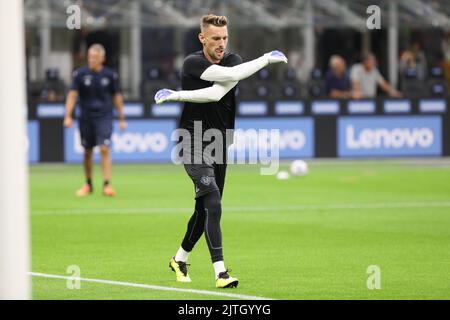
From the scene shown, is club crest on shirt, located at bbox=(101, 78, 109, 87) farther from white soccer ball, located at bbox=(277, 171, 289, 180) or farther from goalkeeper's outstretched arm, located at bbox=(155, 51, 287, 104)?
goalkeeper's outstretched arm, located at bbox=(155, 51, 287, 104)

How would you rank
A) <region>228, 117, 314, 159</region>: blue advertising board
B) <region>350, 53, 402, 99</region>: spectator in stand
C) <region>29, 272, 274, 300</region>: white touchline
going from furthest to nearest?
<region>350, 53, 402, 99</region>: spectator in stand, <region>228, 117, 314, 159</region>: blue advertising board, <region>29, 272, 274, 300</region>: white touchline

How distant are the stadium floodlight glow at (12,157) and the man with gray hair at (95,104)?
14.2m

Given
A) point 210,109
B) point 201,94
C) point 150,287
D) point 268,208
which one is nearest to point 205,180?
point 210,109

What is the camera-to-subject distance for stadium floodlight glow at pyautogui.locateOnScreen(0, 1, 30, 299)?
7.29 meters

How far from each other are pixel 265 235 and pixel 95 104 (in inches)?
266

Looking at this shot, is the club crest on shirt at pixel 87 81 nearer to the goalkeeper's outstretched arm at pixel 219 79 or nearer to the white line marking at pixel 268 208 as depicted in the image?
the white line marking at pixel 268 208

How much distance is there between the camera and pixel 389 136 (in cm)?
3083

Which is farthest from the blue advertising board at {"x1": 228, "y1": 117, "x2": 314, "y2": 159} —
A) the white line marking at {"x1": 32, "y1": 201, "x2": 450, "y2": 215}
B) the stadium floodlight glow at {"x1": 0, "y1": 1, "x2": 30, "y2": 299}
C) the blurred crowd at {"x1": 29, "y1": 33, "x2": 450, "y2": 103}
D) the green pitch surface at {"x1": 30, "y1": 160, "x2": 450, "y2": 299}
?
the stadium floodlight glow at {"x1": 0, "y1": 1, "x2": 30, "y2": 299}

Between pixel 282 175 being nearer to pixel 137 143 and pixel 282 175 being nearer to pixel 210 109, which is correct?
pixel 137 143

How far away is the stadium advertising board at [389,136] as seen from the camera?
3069cm

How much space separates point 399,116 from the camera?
101ft

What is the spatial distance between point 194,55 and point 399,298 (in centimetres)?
293

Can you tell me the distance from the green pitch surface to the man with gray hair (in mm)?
763

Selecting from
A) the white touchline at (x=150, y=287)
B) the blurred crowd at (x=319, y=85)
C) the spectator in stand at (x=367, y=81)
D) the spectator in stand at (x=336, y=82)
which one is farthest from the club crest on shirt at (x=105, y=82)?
the spectator in stand at (x=367, y=81)
